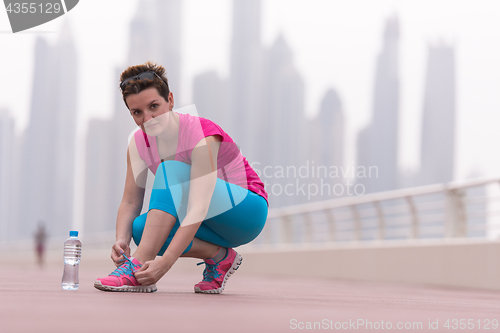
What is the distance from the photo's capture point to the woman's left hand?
1.83m

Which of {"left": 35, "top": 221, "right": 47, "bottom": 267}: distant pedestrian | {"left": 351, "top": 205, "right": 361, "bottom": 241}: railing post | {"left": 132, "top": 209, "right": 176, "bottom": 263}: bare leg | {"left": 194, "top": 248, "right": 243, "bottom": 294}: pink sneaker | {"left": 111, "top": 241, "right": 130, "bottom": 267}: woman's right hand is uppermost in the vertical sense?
{"left": 132, "top": 209, "right": 176, "bottom": 263}: bare leg

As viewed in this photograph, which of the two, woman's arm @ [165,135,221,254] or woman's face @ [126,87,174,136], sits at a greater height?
woman's face @ [126,87,174,136]

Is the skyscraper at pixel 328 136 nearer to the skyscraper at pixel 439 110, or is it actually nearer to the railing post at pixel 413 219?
the skyscraper at pixel 439 110

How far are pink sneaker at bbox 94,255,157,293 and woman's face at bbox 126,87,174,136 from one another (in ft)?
1.54

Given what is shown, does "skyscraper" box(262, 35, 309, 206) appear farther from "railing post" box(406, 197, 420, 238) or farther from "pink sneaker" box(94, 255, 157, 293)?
"pink sneaker" box(94, 255, 157, 293)

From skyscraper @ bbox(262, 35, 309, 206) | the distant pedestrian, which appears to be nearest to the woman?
the distant pedestrian

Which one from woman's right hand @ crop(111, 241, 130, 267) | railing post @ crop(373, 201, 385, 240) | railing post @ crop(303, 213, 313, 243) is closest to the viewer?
woman's right hand @ crop(111, 241, 130, 267)

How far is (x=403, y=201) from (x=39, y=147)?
8233 centimetres

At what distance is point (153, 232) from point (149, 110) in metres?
0.44

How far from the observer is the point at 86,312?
3.85ft

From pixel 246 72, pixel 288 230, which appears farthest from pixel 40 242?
pixel 246 72

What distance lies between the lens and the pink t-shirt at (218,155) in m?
2.04

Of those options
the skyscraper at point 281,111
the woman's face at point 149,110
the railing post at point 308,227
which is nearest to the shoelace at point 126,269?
the woman's face at point 149,110

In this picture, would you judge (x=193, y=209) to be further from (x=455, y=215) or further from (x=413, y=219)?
(x=413, y=219)
